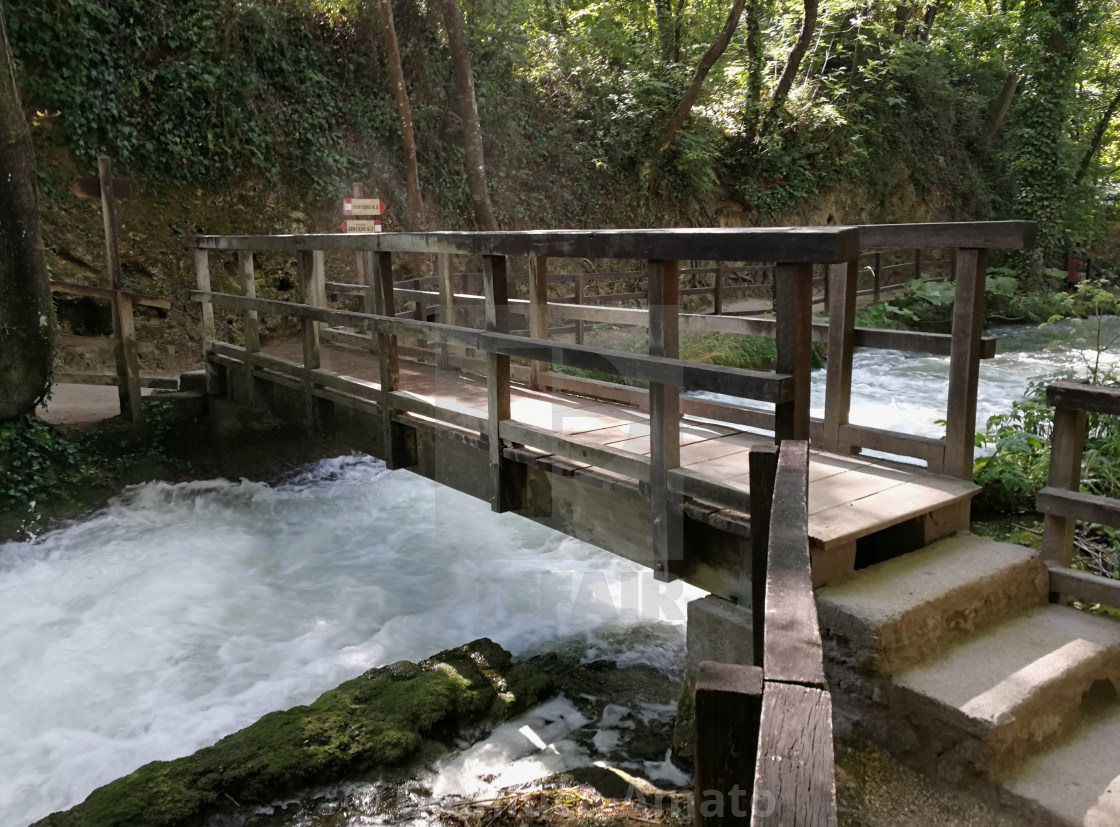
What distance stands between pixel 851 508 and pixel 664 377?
36.7 inches

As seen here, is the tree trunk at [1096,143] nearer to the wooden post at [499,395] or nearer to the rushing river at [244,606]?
the rushing river at [244,606]

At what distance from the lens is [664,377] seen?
3582mm

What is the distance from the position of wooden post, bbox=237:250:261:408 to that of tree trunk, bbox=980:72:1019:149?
20548 mm

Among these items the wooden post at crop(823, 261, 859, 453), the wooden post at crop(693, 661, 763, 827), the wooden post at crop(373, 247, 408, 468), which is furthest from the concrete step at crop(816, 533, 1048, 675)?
the wooden post at crop(373, 247, 408, 468)

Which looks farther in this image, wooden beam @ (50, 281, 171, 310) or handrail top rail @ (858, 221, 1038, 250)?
wooden beam @ (50, 281, 171, 310)

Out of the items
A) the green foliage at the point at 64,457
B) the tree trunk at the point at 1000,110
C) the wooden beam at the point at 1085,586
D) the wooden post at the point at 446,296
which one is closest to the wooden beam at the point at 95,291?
the green foliage at the point at 64,457

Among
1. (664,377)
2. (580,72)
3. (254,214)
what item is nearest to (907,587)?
(664,377)

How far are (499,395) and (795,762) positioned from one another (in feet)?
12.1

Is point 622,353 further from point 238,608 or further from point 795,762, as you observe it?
point 238,608

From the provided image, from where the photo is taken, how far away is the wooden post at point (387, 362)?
5.68m

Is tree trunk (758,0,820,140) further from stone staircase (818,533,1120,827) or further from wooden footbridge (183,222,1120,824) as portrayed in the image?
stone staircase (818,533,1120,827)

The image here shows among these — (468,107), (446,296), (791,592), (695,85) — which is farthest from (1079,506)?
(695,85)

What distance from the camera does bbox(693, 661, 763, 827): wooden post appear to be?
1.38m

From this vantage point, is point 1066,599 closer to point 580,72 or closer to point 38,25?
point 38,25
